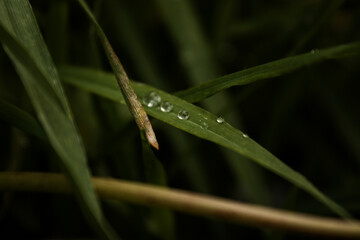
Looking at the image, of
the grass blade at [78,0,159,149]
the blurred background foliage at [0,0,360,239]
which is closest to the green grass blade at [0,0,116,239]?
→ the grass blade at [78,0,159,149]

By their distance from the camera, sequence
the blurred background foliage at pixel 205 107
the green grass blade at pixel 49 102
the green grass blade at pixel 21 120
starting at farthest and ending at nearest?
the blurred background foliage at pixel 205 107
the green grass blade at pixel 21 120
the green grass blade at pixel 49 102

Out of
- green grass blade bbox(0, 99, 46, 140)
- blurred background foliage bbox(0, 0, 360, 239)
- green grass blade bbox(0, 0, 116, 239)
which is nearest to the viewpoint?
green grass blade bbox(0, 0, 116, 239)

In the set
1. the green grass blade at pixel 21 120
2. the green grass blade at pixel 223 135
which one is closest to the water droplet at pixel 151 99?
the green grass blade at pixel 223 135

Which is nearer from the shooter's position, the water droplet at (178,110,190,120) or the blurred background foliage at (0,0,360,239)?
the water droplet at (178,110,190,120)

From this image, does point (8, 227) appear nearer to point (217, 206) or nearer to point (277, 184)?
point (217, 206)

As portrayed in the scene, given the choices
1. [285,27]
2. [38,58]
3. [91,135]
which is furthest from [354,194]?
[38,58]

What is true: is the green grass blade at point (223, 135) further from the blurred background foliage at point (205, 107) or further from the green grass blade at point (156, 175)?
the blurred background foliage at point (205, 107)

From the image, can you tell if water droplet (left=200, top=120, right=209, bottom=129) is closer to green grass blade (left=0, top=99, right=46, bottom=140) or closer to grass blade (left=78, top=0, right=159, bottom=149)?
grass blade (left=78, top=0, right=159, bottom=149)
